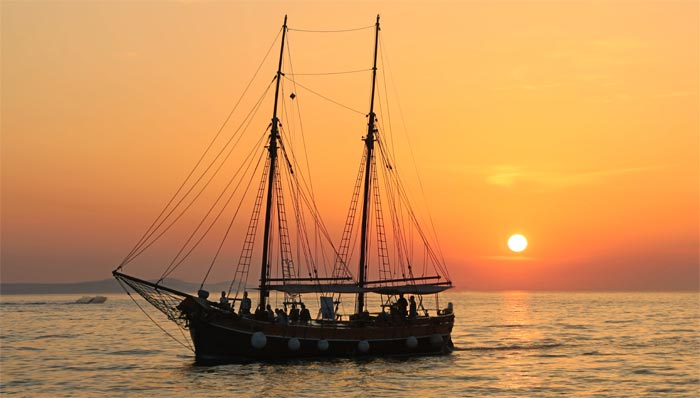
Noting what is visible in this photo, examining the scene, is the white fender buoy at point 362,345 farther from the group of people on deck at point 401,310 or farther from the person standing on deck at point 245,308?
the person standing on deck at point 245,308

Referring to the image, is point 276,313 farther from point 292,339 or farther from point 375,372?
point 375,372

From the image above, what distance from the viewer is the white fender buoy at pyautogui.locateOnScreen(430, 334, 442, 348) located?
68062 mm

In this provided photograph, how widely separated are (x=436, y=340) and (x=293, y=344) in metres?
14.3

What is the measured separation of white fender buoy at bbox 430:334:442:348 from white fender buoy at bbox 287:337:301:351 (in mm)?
13253

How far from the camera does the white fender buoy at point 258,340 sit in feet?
189

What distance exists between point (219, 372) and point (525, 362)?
27.0m

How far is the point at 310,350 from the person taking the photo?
60250mm

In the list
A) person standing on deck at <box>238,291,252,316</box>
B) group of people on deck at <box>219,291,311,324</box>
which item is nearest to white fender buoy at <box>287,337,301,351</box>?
group of people on deck at <box>219,291,311,324</box>

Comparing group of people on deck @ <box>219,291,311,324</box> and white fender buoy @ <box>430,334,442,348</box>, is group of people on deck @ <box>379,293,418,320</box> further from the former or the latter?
group of people on deck @ <box>219,291,311,324</box>

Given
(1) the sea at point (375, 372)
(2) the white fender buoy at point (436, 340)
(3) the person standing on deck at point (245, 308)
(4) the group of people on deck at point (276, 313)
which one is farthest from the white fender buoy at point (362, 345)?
(3) the person standing on deck at point (245, 308)

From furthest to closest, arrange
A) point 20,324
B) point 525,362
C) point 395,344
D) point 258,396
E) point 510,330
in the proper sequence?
Result: point 20,324 < point 510,330 < point 525,362 < point 395,344 < point 258,396

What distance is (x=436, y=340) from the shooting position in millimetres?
68500

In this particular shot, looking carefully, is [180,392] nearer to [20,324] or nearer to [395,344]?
[395,344]

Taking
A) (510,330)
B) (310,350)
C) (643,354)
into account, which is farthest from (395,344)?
(510,330)
